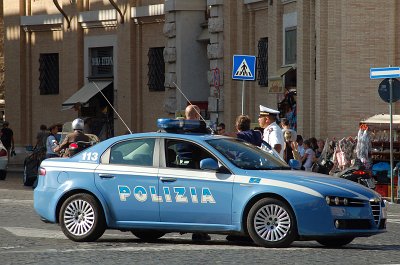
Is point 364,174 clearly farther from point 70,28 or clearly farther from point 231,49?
point 70,28

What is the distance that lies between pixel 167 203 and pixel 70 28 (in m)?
33.7

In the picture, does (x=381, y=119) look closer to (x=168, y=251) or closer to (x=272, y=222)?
(x=272, y=222)

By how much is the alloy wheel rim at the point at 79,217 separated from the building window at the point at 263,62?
21474 mm

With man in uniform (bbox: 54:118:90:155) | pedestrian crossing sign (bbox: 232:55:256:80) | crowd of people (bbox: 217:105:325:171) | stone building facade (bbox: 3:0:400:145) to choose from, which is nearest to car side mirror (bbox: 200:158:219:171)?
crowd of people (bbox: 217:105:325:171)

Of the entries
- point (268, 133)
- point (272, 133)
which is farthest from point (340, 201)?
point (268, 133)

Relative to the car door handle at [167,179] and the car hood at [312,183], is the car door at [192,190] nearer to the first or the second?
the car door handle at [167,179]

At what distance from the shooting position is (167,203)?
1634cm

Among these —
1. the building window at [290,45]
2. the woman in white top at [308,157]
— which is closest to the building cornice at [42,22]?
the building window at [290,45]

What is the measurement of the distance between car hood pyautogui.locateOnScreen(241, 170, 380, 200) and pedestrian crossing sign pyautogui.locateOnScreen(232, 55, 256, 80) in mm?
11695

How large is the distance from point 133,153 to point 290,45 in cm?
1940

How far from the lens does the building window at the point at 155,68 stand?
45.6 metres

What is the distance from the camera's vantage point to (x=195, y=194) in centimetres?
1616

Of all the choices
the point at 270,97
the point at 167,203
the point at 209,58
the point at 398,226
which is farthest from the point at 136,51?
the point at 167,203

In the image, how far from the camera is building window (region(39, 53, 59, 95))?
5094 cm
